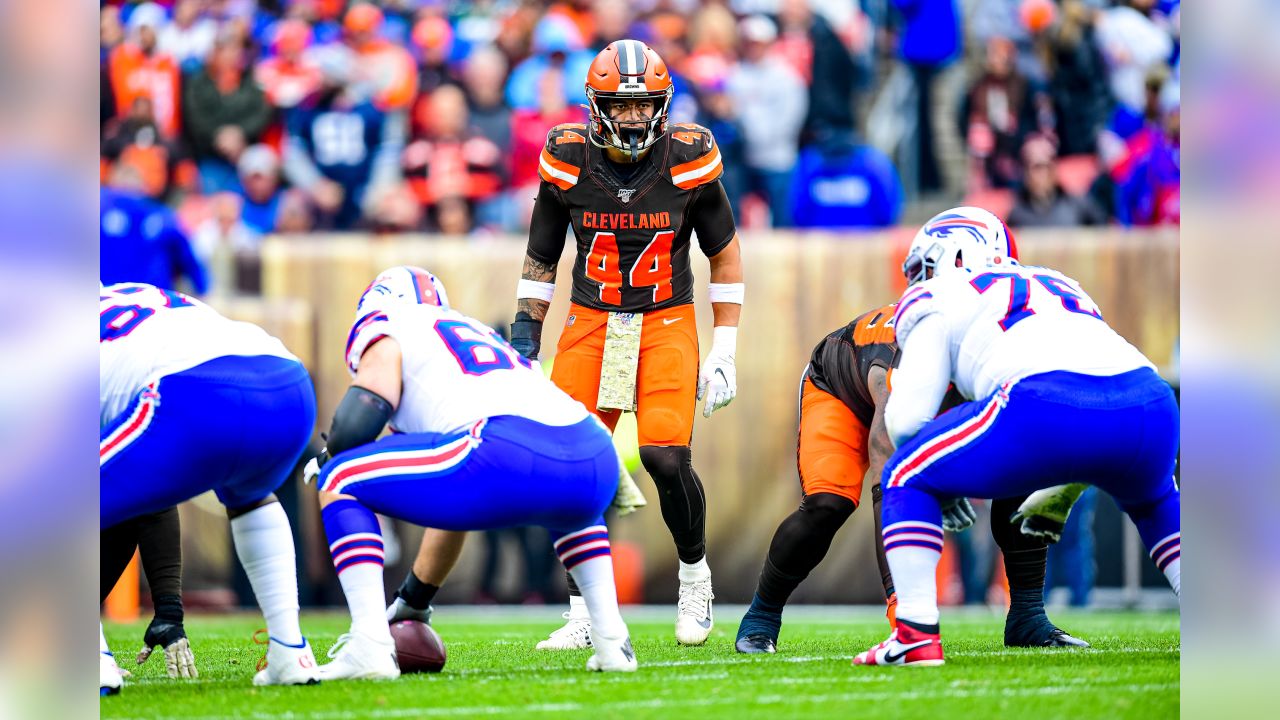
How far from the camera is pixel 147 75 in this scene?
521 inches

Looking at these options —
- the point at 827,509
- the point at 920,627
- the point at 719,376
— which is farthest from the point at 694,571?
the point at 920,627

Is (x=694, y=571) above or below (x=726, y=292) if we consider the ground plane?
below

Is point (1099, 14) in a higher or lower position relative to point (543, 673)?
higher

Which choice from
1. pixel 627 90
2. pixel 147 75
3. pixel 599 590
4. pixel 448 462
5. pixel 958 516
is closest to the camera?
pixel 448 462

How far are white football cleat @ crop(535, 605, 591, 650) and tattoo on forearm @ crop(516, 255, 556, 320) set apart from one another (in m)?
1.28

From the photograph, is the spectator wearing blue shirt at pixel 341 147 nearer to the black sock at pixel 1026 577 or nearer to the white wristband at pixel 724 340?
the white wristband at pixel 724 340

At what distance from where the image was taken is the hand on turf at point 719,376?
674 centimetres

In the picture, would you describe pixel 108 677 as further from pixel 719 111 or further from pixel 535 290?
pixel 719 111

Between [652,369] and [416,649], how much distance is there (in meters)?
1.73

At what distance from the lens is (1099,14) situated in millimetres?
12336

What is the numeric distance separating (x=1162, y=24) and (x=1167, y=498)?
815cm
